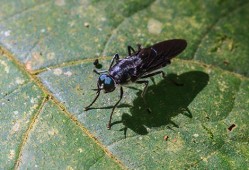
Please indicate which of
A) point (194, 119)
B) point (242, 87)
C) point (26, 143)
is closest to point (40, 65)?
point (26, 143)

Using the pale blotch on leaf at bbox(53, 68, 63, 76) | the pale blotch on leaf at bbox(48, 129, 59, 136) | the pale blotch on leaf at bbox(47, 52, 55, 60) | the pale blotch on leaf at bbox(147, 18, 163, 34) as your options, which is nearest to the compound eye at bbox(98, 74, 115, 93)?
the pale blotch on leaf at bbox(53, 68, 63, 76)

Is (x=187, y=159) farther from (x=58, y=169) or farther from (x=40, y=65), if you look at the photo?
(x=40, y=65)

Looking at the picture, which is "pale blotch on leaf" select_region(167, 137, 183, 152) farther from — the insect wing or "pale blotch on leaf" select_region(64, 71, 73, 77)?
"pale blotch on leaf" select_region(64, 71, 73, 77)

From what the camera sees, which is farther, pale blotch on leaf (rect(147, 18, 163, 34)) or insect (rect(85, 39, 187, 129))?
pale blotch on leaf (rect(147, 18, 163, 34))

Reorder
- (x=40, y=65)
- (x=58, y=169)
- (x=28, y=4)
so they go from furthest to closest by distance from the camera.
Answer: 1. (x=28, y=4)
2. (x=40, y=65)
3. (x=58, y=169)

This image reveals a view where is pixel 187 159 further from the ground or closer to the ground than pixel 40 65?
closer to the ground

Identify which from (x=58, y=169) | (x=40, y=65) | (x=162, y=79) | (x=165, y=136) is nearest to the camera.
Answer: (x=58, y=169)

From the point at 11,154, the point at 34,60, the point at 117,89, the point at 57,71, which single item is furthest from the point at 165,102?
the point at 11,154
